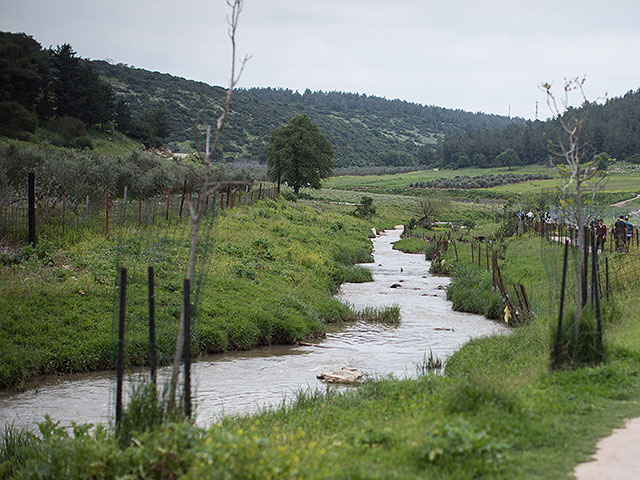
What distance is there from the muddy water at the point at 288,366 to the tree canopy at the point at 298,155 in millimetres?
46791

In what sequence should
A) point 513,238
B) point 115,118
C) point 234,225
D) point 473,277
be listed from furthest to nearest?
point 115,118 → point 513,238 → point 234,225 → point 473,277

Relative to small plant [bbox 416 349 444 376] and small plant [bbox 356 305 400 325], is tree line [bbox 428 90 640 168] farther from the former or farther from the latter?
small plant [bbox 416 349 444 376]

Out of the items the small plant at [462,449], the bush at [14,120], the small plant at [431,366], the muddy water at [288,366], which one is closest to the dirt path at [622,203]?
the muddy water at [288,366]

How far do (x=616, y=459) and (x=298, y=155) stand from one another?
67420mm

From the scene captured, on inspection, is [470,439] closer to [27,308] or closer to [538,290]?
[27,308]

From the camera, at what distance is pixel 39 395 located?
13.1 meters

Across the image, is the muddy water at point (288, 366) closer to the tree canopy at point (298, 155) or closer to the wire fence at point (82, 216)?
the wire fence at point (82, 216)

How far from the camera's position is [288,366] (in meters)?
16.1

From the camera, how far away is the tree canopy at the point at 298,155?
72094 mm

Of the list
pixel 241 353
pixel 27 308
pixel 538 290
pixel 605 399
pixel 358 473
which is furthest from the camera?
pixel 538 290

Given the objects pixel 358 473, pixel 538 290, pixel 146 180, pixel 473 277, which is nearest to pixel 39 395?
pixel 358 473

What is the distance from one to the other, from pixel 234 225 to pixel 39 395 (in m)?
19.5

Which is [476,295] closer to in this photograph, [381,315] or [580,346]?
[381,315]

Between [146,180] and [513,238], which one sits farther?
[513,238]
